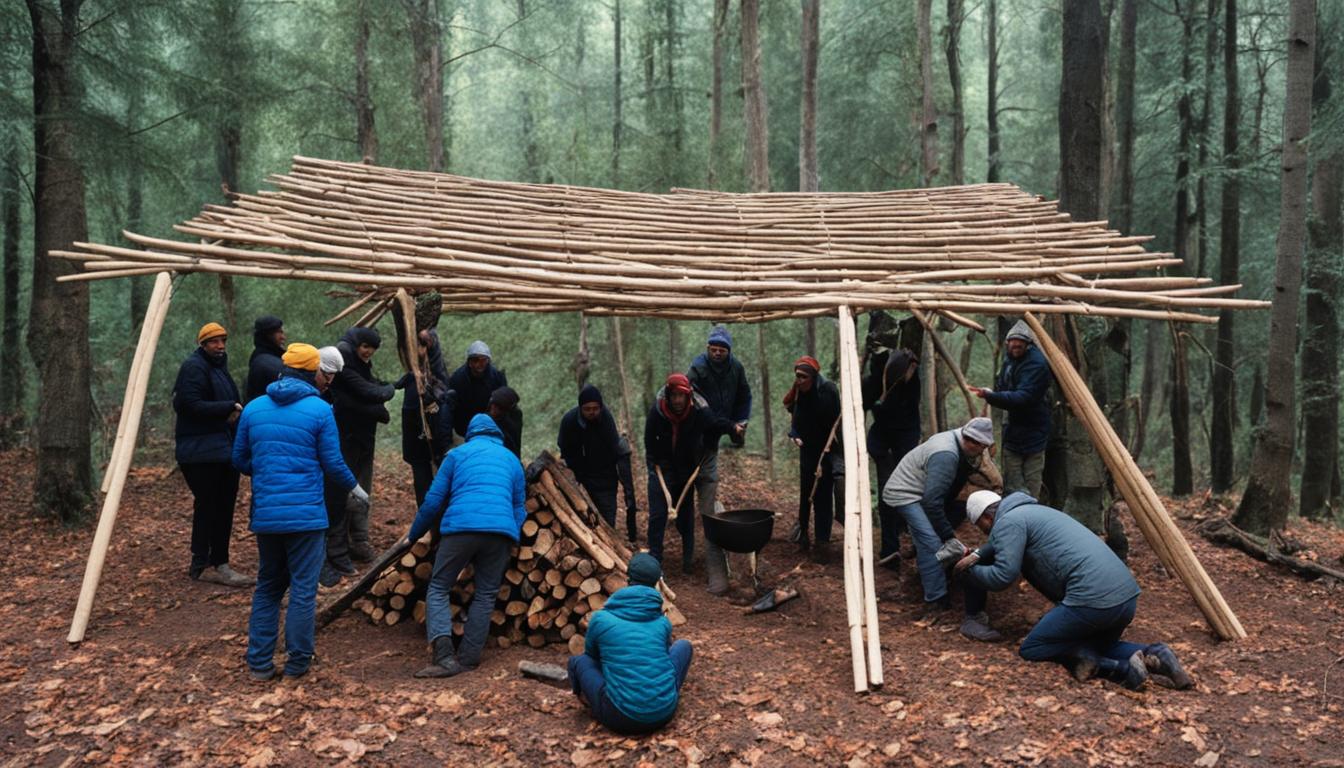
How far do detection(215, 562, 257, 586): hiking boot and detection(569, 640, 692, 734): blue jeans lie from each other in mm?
3099

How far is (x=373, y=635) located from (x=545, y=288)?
2526mm

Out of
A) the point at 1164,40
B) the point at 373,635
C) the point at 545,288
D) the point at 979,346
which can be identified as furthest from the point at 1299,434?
the point at 373,635

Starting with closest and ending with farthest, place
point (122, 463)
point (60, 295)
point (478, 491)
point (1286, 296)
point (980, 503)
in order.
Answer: point (478, 491), point (122, 463), point (980, 503), point (60, 295), point (1286, 296)

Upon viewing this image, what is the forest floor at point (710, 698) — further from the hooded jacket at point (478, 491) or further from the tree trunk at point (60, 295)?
the tree trunk at point (60, 295)

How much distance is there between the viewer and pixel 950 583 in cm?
605

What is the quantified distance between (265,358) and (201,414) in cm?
56

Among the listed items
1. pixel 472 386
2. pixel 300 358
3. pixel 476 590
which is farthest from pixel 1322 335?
pixel 300 358

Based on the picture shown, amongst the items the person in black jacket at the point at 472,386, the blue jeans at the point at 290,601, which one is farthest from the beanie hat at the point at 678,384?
the blue jeans at the point at 290,601

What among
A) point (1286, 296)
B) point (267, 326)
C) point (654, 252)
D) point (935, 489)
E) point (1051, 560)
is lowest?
point (1051, 560)

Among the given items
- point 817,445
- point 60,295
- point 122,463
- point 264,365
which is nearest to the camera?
point 122,463

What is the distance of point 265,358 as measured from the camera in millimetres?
5977

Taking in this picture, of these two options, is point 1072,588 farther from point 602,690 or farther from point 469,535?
point 469,535

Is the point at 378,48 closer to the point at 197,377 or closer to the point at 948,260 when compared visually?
the point at 197,377

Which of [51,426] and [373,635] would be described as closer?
[373,635]
